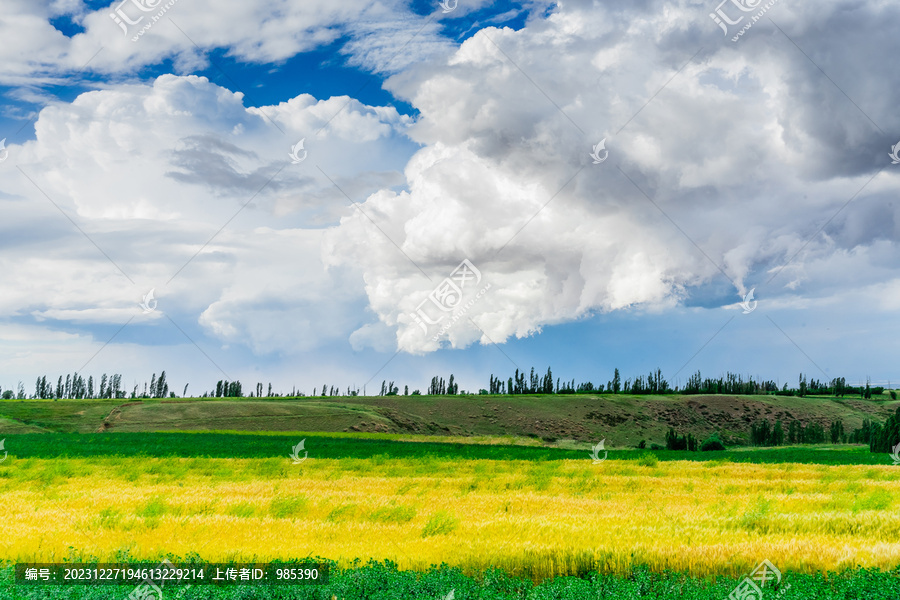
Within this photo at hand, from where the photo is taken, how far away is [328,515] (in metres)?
16.0

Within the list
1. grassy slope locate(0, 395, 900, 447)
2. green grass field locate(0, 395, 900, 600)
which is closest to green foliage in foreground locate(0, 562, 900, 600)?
green grass field locate(0, 395, 900, 600)

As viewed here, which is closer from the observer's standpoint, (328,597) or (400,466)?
(328,597)

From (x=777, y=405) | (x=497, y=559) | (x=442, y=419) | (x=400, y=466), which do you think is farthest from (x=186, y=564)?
(x=777, y=405)

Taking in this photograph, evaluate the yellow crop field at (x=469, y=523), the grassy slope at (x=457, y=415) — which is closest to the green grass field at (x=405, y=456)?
the yellow crop field at (x=469, y=523)

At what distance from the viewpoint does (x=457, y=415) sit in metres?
149

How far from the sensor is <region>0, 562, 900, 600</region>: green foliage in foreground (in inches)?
343

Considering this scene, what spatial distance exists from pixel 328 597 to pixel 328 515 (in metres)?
7.69

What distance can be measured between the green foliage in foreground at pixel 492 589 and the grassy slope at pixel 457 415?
3852 inches

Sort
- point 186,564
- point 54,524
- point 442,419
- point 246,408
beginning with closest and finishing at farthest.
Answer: point 186,564 → point 54,524 → point 246,408 → point 442,419

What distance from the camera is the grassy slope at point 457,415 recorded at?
110 metres

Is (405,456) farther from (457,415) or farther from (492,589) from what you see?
(457,415)

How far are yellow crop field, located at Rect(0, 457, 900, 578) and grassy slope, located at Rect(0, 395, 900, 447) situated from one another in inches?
3458

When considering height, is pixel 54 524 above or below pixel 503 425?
above

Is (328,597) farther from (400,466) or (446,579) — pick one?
(400,466)
